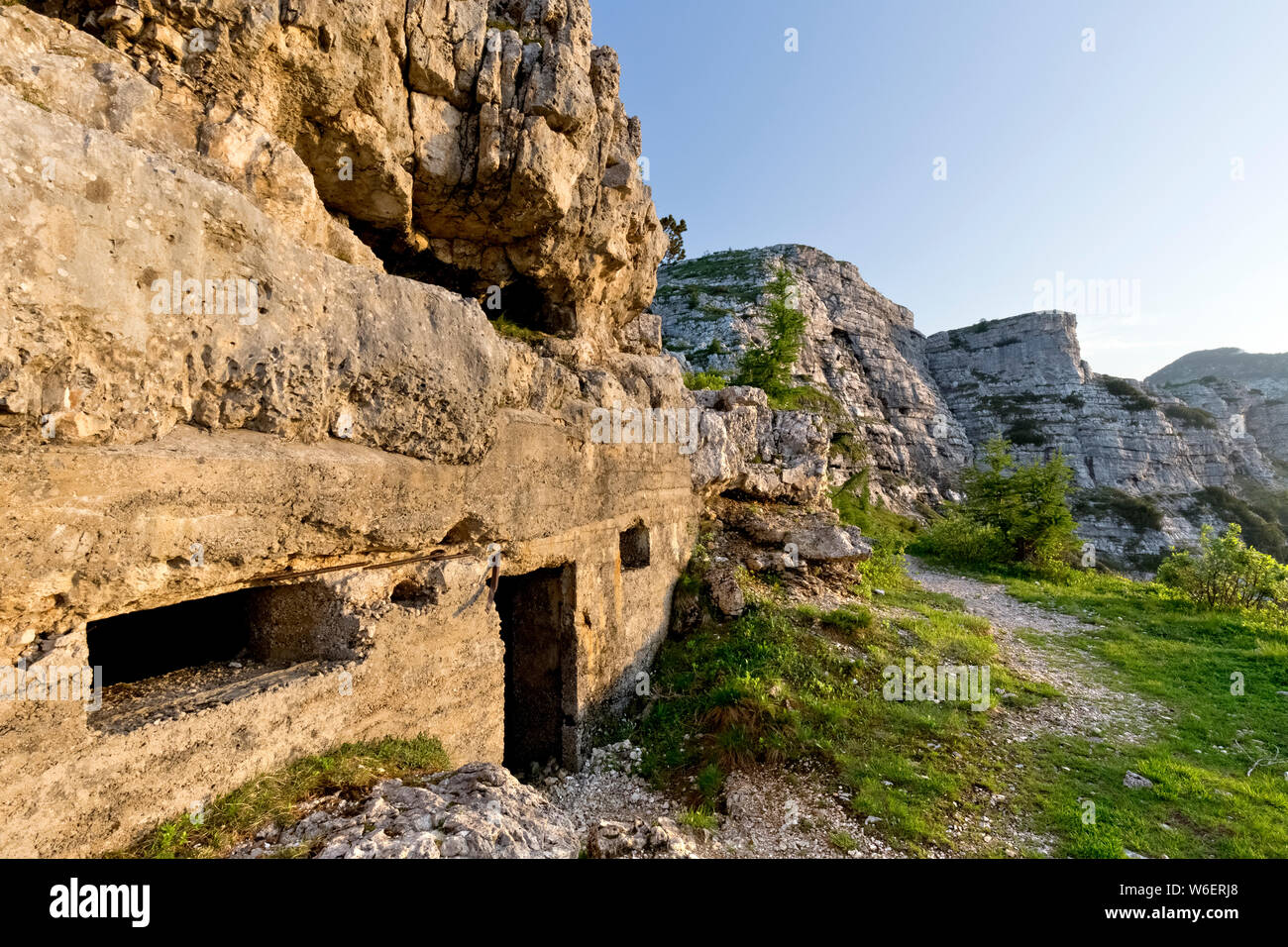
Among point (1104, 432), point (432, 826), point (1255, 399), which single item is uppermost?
point (1255, 399)

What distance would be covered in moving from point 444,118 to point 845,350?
49108 mm

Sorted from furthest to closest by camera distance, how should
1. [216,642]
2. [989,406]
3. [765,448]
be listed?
[989,406] < [765,448] < [216,642]

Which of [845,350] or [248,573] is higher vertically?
[845,350]

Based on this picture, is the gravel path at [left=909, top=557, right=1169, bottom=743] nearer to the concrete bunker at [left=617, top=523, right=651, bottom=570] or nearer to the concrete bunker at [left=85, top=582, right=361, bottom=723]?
the concrete bunker at [left=617, top=523, right=651, bottom=570]

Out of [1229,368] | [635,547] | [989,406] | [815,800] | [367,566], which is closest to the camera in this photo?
[367,566]

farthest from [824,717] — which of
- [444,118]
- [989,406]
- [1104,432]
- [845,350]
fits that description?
[989,406]

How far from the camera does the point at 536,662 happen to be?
7125 millimetres

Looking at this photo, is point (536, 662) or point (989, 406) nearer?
point (536, 662)

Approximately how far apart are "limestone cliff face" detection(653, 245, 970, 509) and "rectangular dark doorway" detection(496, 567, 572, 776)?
29.5 metres

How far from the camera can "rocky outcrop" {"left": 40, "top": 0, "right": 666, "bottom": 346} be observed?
4438 mm

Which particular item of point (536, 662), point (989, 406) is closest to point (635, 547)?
point (536, 662)

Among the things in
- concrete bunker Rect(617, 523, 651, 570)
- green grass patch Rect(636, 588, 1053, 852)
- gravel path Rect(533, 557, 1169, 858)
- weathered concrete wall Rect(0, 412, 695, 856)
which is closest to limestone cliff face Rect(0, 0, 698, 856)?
weathered concrete wall Rect(0, 412, 695, 856)

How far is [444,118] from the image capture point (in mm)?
6535

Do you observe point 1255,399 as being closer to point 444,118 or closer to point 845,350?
point 845,350
